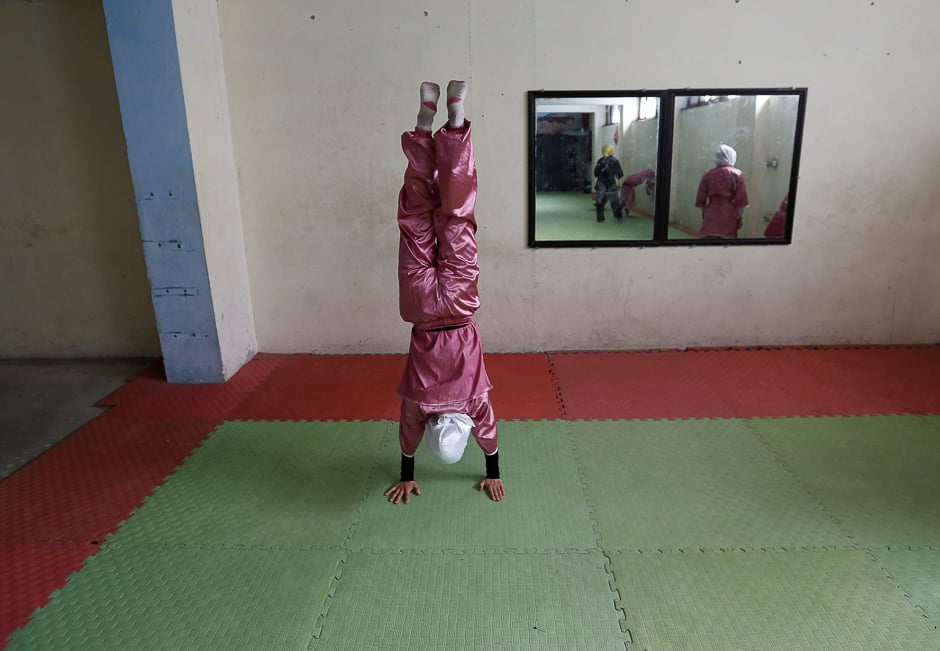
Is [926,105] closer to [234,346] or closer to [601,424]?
[601,424]

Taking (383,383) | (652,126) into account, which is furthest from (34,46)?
(652,126)

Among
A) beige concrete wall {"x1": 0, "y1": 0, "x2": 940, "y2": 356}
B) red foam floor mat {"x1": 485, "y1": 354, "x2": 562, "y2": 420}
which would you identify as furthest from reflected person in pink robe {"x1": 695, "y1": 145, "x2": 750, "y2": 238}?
red foam floor mat {"x1": 485, "y1": 354, "x2": 562, "y2": 420}

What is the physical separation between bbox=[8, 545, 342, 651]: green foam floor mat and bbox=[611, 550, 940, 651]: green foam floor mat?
129 cm

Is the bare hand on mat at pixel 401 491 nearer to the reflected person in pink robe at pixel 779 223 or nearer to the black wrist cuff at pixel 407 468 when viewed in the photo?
the black wrist cuff at pixel 407 468

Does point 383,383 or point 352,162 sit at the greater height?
point 352,162

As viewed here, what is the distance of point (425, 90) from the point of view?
8.04 ft

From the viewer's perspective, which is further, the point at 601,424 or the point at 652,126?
the point at 652,126

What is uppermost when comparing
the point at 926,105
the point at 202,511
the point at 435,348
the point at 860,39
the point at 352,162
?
the point at 860,39

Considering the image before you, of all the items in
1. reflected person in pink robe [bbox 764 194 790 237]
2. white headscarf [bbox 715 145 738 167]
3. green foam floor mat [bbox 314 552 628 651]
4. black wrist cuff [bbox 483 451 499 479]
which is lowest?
green foam floor mat [bbox 314 552 628 651]

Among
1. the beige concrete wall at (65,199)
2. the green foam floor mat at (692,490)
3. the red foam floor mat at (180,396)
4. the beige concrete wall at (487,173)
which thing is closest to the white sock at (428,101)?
the green foam floor mat at (692,490)

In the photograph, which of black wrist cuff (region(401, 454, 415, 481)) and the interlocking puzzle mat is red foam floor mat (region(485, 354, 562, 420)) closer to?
the interlocking puzzle mat

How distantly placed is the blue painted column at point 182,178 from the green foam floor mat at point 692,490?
9.54 ft

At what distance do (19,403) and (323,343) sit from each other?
2239 millimetres

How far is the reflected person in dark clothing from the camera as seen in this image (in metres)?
4.82
